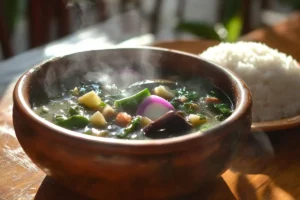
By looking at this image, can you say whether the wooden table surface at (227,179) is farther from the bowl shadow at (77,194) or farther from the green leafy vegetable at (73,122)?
the green leafy vegetable at (73,122)

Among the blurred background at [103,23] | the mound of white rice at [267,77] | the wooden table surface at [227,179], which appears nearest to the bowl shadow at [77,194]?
the wooden table surface at [227,179]

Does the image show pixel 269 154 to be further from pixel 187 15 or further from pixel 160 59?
pixel 187 15

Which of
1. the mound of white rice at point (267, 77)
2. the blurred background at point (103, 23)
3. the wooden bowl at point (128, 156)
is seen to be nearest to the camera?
the wooden bowl at point (128, 156)

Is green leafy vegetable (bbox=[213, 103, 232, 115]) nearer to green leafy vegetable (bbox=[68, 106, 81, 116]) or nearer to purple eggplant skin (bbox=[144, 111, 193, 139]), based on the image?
purple eggplant skin (bbox=[144, 111, 193, 139])

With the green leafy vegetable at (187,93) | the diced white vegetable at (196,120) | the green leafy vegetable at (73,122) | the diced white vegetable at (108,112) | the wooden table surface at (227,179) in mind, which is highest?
the green leafy vegetable at (73,122)

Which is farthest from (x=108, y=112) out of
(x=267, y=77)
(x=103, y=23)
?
(x=103, y=23)

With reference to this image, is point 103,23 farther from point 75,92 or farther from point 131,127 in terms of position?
point 131,127
